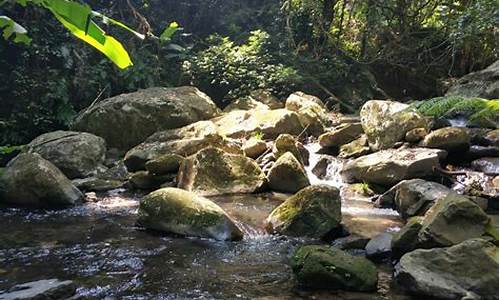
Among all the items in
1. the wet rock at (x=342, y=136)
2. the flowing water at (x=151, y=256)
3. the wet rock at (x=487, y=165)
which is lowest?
the flowing water at (x=151, y=256)

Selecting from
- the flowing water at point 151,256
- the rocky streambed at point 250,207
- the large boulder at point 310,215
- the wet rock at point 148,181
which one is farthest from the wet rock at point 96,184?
the large boulder at point 310,215

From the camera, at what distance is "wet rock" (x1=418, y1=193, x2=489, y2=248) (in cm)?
466

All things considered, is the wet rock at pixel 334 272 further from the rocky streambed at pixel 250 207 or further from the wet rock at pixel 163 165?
the wet rock at pixel 163 165

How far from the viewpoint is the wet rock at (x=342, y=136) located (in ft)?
32.2

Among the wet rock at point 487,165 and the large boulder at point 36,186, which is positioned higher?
the wet rock at point 487,165

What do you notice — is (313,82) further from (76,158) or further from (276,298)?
(276,298)

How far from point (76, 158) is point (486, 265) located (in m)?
7.59

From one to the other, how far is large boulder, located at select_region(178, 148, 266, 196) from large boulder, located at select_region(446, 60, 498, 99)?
5.05 m

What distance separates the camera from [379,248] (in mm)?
5137

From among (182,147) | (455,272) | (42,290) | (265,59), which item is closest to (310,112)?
(182,147)

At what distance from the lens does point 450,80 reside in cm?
1280

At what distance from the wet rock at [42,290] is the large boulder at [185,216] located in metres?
1.84

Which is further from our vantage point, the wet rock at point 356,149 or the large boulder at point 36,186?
the wet rock at point 356,149

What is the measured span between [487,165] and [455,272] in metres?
4.30
